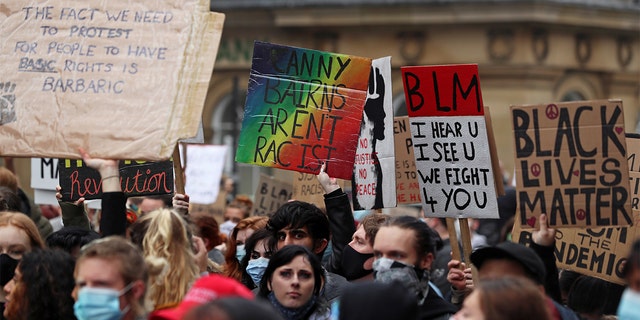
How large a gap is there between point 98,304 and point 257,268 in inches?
109

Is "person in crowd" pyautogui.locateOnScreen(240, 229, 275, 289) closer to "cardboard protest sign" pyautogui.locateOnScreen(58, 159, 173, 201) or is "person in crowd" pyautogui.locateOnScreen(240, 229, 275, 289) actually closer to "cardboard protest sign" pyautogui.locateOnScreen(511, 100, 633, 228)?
"cardboard protest sign" pyautogui.locateOnScreen(58, 159, 173, 201)

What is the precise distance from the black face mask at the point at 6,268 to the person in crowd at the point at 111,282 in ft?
5.32

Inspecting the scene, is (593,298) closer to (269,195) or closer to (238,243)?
(238,243)

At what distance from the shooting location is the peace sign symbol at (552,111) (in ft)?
28.6

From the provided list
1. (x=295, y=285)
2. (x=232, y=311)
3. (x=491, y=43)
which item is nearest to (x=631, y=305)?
(x=232, y=311)

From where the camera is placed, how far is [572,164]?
8.61 meters

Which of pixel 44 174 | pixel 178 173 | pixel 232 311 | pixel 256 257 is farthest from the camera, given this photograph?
pixel 44 174

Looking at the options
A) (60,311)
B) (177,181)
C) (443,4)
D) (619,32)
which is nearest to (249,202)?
(177,181)

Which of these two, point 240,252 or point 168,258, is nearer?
point 168,258

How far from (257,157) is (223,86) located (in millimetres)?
23419

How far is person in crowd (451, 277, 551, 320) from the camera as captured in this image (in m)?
5.82

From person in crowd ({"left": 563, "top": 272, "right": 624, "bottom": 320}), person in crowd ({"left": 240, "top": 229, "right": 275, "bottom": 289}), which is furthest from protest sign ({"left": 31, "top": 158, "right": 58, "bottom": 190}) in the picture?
person in crowd ({"left": 563, "top": 272, "right": 624, "bottom": 320})

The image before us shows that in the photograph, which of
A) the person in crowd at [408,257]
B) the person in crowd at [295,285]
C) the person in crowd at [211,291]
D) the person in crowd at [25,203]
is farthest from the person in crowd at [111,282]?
the person in crowd at [25,203]

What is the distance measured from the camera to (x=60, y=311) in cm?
712
